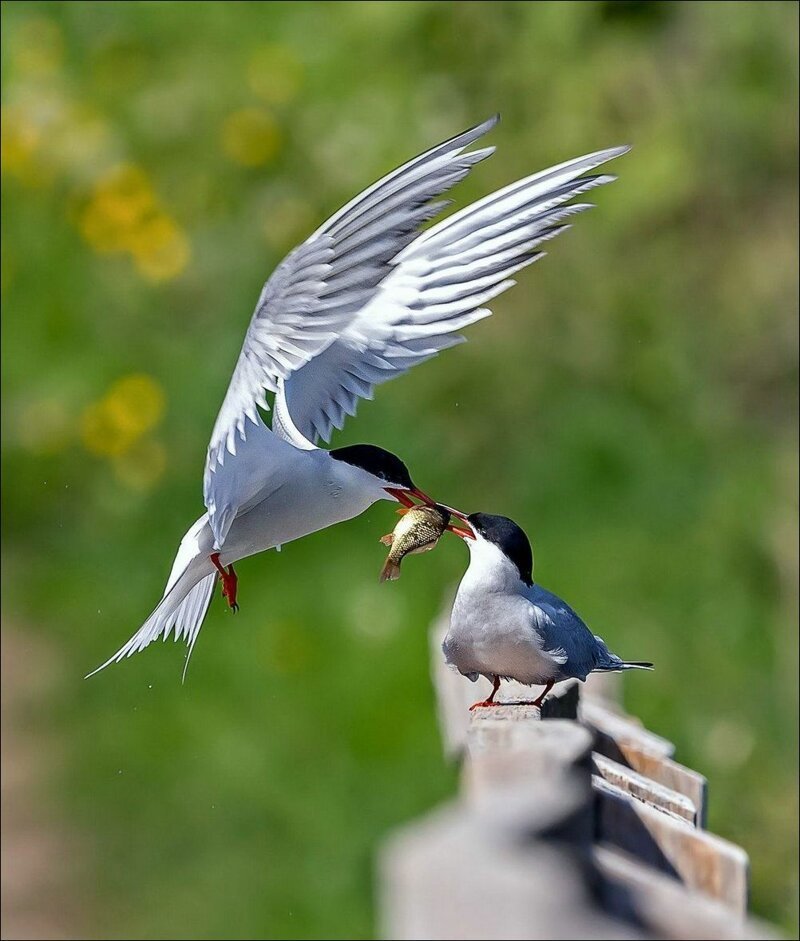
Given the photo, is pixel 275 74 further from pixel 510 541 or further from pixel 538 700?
pixel 538 700

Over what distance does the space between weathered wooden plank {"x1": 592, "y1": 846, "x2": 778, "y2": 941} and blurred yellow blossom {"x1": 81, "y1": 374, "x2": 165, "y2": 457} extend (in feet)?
12.2

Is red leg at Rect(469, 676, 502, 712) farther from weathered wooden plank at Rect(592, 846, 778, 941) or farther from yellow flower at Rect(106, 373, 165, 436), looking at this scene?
yellow flower at Rect(106, 373, 165, 436)

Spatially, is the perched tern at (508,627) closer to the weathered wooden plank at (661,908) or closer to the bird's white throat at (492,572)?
the bird's white throat at (492,572)

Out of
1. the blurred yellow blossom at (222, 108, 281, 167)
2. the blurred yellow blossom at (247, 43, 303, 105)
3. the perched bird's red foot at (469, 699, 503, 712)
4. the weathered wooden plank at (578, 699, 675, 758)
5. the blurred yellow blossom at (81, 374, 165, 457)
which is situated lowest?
the weathered wooden plank at (578, 699, 675, 758)

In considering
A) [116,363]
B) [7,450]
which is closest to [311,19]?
[116,363]

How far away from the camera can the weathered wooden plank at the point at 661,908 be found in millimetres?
905

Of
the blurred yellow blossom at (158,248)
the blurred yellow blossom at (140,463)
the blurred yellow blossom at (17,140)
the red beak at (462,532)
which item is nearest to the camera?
the red beak at (462,532)

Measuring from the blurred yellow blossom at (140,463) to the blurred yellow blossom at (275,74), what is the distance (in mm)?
1011

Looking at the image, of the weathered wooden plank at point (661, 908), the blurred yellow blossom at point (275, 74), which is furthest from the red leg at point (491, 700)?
the blurred yellow blossom at point (275, 74)

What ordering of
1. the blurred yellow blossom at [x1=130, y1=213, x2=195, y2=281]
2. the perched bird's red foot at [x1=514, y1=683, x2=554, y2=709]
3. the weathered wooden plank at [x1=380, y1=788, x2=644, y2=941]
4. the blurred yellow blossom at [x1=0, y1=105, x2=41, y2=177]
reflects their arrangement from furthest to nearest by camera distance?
the blurred yellow blossom at [x1=0, y1=105, x2=41, y2=177]
the blurred yellow blossom at [x1=130, y1=213, x2=195, y2=281]
the perched bird's red foot at [x1=514, y1=683, x2=554, y2=709]
the weathered wooden plank at [x1=380, y1=788, x2=644, y2=941]

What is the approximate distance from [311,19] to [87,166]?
0.75m

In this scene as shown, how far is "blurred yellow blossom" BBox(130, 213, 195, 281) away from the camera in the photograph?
4.82 meters

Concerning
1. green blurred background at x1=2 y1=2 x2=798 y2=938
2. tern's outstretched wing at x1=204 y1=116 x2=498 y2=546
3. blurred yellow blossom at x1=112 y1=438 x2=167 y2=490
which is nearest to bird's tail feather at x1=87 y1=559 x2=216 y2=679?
tern's outstretched wing at x1=204 y1=116 x2=498 y2=546

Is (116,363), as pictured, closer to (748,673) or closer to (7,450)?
(7,450)
